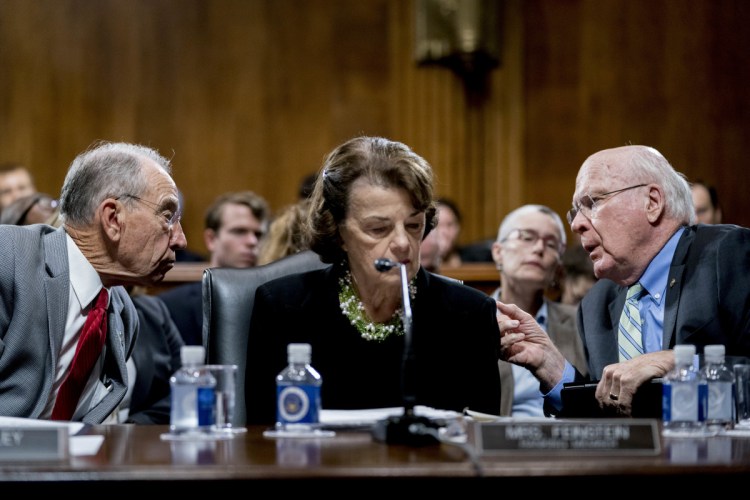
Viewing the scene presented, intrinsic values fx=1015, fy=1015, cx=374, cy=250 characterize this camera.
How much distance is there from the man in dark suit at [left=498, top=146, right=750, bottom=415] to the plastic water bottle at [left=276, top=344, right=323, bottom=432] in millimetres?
805

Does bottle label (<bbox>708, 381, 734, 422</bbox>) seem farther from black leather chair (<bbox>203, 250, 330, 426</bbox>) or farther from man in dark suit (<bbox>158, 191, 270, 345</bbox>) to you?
man in dark suit (<bbox>158, 191, 270, 345</bbox>)

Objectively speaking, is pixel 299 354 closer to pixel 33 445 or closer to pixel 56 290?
pixel 33 445

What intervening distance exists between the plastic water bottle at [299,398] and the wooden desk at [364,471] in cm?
27

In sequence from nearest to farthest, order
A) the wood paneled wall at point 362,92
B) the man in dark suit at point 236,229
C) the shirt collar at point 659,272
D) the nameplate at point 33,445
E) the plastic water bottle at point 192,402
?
the nameplate at point 33,445 < the plastic water bottle at point 192,402 < the shirt collar at point 659,272 < the man in dark suit at point 236,229 < the wood paneled wall at point 362,92

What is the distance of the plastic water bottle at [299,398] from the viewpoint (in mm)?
1960

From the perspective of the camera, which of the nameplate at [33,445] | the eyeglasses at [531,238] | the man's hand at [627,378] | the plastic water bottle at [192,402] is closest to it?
the nameplate at [33,445]

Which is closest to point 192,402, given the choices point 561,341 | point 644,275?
point 644,275

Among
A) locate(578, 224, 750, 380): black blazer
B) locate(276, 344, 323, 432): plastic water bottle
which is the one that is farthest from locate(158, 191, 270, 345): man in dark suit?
locate(276, 344, 323, 432): plastic water bottle

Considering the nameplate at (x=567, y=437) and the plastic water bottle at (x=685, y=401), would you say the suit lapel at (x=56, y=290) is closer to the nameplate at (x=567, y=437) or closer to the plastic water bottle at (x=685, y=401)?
the nameplate at (x=567, y=437)

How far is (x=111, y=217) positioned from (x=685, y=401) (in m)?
1.59

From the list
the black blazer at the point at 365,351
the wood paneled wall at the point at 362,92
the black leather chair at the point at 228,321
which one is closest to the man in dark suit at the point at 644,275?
the black blazer at the point at 365,351

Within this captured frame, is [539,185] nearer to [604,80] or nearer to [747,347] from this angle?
[604,80]

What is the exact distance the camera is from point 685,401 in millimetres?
1953

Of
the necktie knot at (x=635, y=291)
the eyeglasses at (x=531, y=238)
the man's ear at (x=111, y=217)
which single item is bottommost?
the necktie knot at (x=635, y=291)
